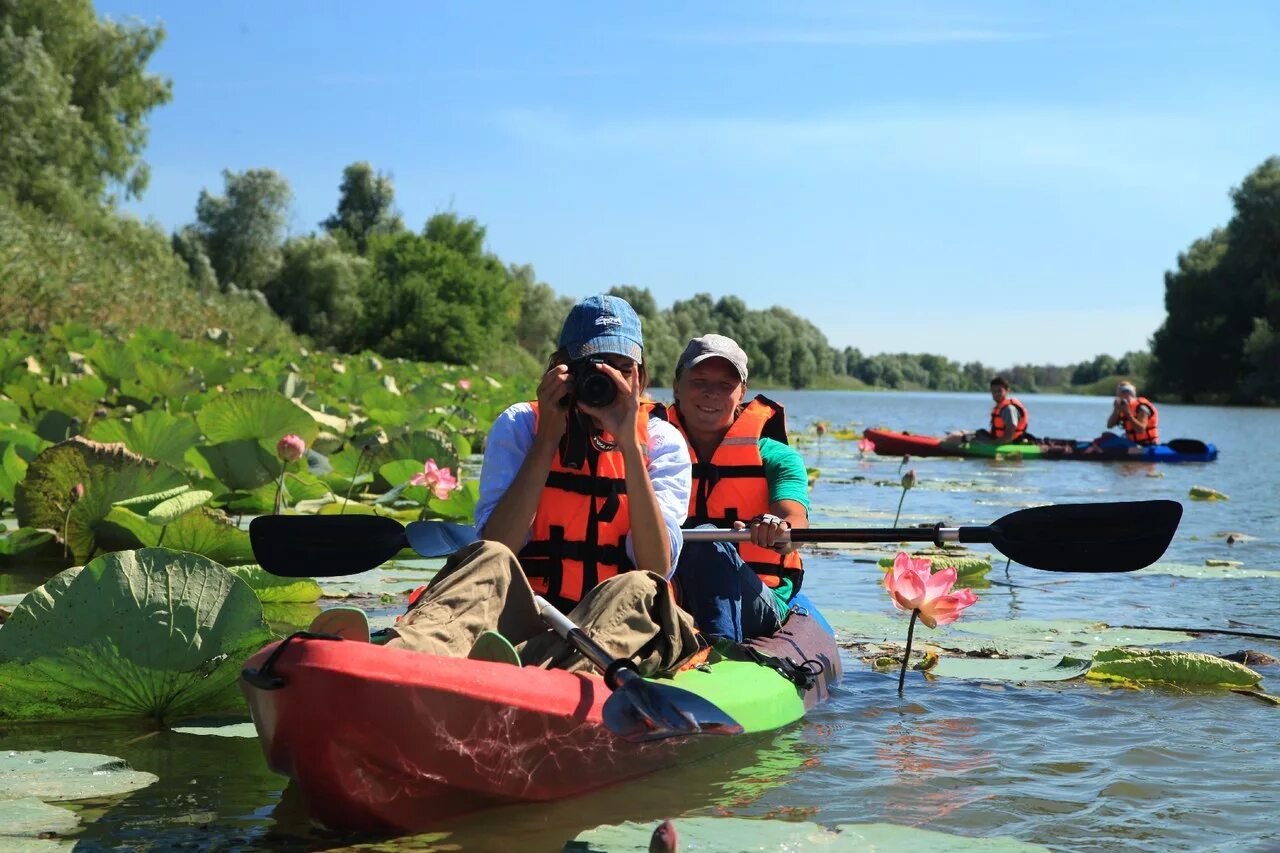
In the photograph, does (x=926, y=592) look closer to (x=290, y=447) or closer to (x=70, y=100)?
(x=290, y=447)

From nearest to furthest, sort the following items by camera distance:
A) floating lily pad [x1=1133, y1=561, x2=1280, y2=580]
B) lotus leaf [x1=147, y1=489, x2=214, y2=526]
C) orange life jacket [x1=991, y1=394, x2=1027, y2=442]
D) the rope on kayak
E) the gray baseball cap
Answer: the rope on kayak < the gray baseball cap < lotus leaf [x1=147, y1=489, x2=214, y2=526] < floating lily pad [x1=1133, y1=561, x2=1280, y2=580] < orange life jacket [x1=991, y1=394, x2=1027, y2=442]

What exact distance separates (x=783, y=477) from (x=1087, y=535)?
0.86 m

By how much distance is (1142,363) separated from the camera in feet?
163

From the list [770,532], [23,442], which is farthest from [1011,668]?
[23,442]

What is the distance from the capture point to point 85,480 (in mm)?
4301

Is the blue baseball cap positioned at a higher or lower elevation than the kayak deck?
higher

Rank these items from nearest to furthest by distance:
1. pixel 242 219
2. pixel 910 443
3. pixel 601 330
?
1. pixel 601 330
2. pixel 910 443
3. pixel 242 219

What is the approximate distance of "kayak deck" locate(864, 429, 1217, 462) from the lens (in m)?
16.0

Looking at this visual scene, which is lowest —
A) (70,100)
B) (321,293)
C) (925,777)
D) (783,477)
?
(925,777)

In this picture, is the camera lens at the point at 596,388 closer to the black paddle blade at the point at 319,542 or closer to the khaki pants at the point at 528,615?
the khaki pants at the point at 528,615

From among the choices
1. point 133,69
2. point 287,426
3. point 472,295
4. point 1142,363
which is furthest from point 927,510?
point 1142,363

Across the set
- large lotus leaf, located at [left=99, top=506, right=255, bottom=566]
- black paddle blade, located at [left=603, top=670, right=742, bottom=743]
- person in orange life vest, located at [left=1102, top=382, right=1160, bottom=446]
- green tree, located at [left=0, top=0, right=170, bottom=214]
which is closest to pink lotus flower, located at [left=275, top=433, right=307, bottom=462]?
large lotus leaf, located at [left=99, top=506, right=255, bottom=566]

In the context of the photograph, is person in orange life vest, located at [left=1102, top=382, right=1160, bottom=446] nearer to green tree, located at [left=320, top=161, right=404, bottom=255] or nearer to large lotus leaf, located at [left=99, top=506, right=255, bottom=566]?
large lotus leaf, located at [left=99, top=506, right=255, bottom=566]

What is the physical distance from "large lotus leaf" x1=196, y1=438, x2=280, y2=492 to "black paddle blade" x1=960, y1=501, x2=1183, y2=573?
2.84m
